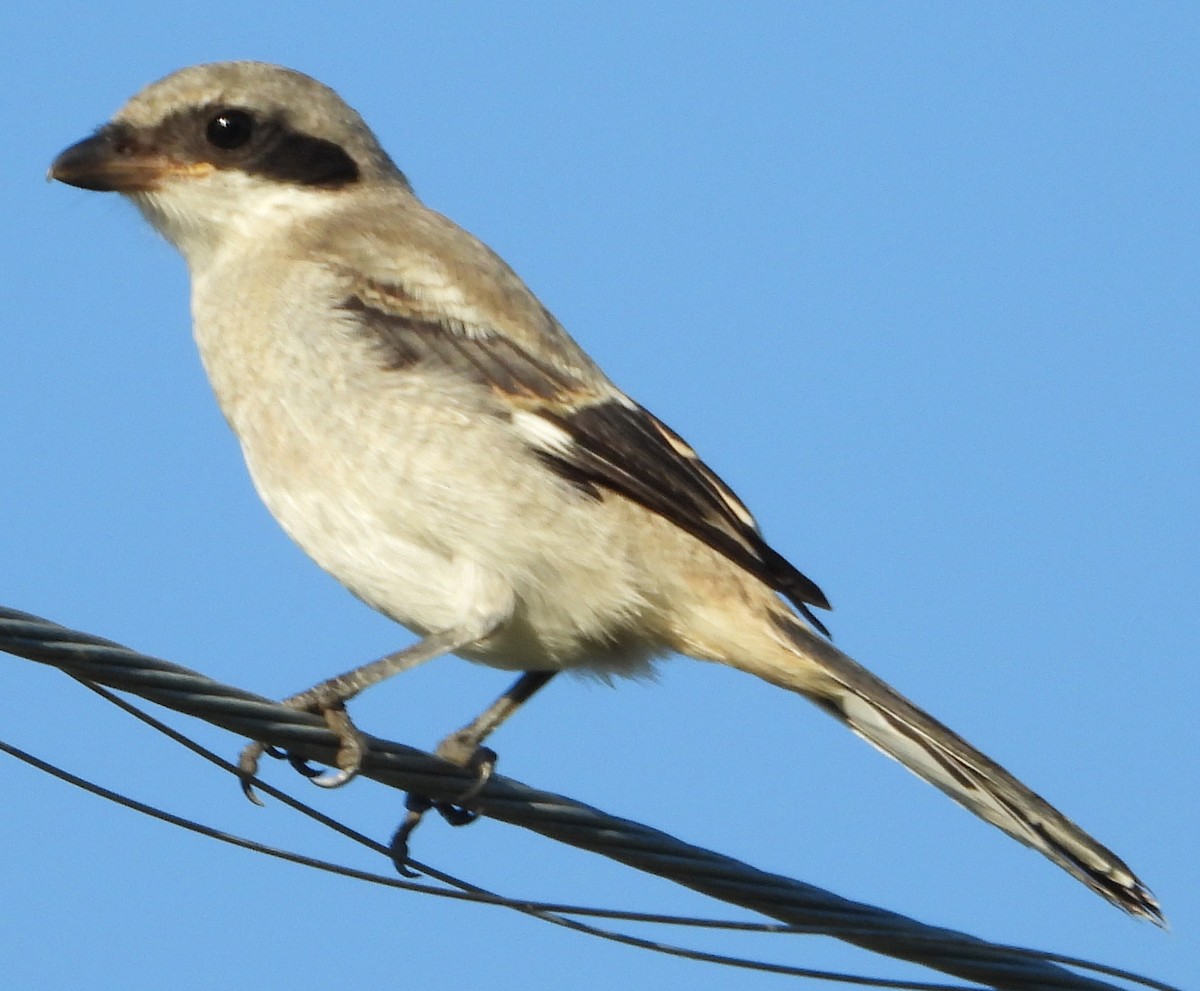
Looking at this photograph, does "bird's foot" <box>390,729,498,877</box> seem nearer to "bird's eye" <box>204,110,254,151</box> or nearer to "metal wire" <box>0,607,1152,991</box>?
"metal wire" <box>0,607,1152,991</box>

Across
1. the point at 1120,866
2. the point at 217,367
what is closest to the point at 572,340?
the point at 217,367

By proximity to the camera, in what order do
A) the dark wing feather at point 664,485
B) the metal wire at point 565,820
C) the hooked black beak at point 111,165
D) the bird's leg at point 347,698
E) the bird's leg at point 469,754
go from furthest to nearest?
the hooked black beak at point 111,165 → the dark wing feather at point 664,485 → the bird's leg at point 469,754 → the bird's leg at point 347,698 → the metal wire at point 565,820

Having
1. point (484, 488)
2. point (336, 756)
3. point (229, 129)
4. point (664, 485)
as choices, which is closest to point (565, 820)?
point (336, 756)

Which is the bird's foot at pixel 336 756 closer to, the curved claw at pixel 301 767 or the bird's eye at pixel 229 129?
the curved claw at pixel 301 767

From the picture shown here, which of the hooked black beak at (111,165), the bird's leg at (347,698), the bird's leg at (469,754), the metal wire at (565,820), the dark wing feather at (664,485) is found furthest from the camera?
the hooked black beak at (111,165)

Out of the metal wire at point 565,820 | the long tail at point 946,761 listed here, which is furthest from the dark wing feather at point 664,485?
the metal wire at point 565,820

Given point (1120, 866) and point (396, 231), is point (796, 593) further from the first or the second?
point (396, 231)
